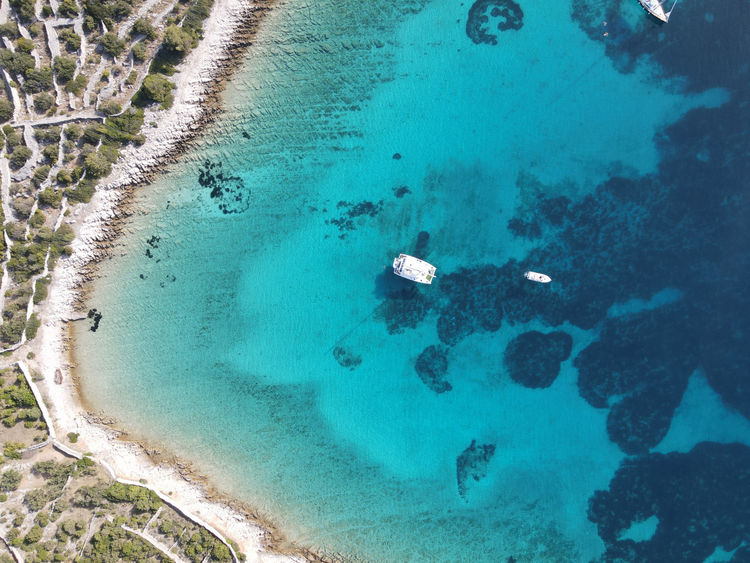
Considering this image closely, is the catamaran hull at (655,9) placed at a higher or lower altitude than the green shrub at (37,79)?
higher

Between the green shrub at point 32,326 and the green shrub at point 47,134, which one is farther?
the green shrub at point 32,326

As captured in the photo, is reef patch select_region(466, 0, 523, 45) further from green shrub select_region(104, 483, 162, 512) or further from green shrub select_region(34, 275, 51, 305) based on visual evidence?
green shrub select_region(104, 483, 162, 512)

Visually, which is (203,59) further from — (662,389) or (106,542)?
(662,389)

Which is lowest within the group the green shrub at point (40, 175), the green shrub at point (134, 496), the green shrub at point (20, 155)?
the green shrub at point (134, 496)

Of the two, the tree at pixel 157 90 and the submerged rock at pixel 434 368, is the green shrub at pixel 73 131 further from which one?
the submerged rock at pixel 434 368

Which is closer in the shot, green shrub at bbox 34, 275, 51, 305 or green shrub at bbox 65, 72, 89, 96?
green shrub at bbox 65, 72, 89, 96

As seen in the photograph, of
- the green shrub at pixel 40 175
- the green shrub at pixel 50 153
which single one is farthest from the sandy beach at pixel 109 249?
the green shrub at pixel 50 153

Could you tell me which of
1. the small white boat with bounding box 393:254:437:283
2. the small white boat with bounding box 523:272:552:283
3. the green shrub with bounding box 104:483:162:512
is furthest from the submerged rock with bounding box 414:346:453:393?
the green shrub with bounding box 104:483:162:512
